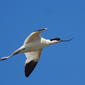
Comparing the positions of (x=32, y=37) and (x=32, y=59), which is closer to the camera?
(x=32, y=37)

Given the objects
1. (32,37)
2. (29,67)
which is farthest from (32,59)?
(32,37)

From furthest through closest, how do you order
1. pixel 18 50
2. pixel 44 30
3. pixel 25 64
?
pixel 25 64 → pixel 18 50 → pixel 44 30

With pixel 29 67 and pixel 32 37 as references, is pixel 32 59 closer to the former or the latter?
pixel 29 67

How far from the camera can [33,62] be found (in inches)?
1143

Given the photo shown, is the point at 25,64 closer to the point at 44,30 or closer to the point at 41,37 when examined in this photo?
the point at 41,37

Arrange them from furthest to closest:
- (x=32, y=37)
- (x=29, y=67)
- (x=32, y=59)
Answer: (x=32, y=59)
(x=29, y=67)
(x=32, y=37)

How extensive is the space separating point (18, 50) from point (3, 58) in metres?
1.39

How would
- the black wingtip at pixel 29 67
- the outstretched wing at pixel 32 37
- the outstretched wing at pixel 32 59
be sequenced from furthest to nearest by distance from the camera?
the outstretched wing at pixel 32 59 < the black wingtip at pixel 29 67 < the outstretched wing at pixel 32 37

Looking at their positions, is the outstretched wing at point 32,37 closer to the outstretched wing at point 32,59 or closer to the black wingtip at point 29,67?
the outstretched wing at point 32,59

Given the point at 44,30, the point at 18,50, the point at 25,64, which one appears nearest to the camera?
the point at 44,30

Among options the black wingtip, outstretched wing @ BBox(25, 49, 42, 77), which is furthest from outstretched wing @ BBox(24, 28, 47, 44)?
the black wingtip

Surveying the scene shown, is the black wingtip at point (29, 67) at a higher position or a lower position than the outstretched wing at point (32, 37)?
lower

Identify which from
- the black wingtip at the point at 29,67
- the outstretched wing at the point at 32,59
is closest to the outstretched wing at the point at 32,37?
the outstretched wing at the point at 32,59

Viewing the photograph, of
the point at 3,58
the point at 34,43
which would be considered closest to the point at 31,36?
the point at 34,43
